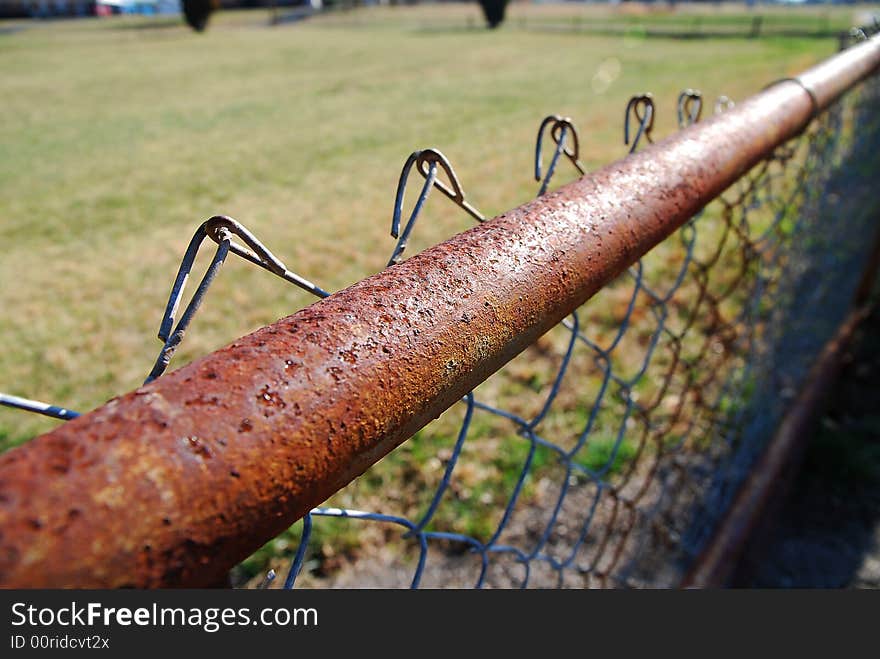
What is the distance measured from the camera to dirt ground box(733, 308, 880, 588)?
214cm

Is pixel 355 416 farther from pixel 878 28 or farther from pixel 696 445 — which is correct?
pixel 878 28

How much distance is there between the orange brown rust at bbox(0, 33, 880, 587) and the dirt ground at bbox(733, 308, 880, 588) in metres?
1.85

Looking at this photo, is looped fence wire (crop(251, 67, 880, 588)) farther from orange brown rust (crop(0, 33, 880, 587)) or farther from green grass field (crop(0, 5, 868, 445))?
green grass field (crop(0, 5, 868, 445))

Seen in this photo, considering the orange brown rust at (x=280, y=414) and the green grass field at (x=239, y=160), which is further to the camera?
the green grass field at (x=239, y=160)

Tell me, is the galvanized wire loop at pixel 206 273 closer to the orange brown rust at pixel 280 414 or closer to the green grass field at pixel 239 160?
the orange brown rust at pixel 280 414

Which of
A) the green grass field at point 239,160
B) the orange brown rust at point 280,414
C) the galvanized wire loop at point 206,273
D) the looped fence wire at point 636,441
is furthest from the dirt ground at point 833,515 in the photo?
the green grass field at point 239,160

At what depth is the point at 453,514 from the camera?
8.05 ft

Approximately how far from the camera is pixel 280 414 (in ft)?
1.40

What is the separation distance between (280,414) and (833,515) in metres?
2.55

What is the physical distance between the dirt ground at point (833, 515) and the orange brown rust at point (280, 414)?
72.7 inches

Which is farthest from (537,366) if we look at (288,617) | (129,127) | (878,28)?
(129,127)

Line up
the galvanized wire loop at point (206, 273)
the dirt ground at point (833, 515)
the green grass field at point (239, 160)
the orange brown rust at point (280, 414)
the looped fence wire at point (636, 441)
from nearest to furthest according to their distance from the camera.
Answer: the orange brown rust at point (280, 414)
the galvanized wire loop at point (206, 273)
the looped fence wire at point (636, 441)
the dirt ground at point (833, 515)
the green grass field at point (239, 160)

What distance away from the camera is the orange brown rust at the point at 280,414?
1.15ft

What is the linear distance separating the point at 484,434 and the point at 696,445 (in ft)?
2.87
